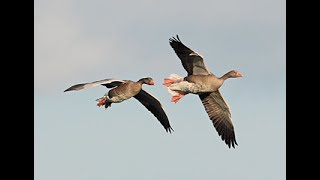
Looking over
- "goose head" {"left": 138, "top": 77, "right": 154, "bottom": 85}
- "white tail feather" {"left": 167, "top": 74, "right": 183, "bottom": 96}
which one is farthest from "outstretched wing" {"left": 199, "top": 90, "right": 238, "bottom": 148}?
"goose head" {"left": 138, "top": 77, "right": 154, "bottom": 85}

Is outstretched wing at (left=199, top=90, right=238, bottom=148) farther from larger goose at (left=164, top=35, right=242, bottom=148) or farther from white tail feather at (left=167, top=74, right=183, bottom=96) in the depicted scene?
white tail feather at (left=167, top=74, right=183, bottom=96)

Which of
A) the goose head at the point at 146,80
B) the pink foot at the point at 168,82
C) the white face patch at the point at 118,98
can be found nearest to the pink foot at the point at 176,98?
the pink foot at the point at 168,82

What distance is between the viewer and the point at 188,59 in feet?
52.0

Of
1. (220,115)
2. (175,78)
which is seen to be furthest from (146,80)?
(220,115)

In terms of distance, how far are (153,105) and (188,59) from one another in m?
2.62

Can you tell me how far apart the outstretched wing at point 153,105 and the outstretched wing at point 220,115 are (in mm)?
1273

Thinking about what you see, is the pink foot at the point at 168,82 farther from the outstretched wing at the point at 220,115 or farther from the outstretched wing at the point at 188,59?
the outstretched wing at the point at 220,115

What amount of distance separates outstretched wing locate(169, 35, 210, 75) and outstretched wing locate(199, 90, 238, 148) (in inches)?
54.1

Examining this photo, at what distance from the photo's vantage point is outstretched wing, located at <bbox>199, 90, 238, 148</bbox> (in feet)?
56.7
